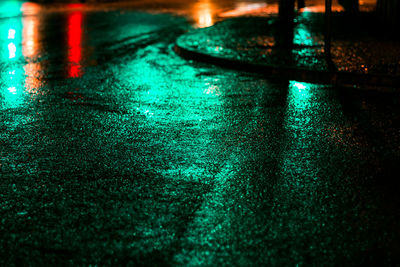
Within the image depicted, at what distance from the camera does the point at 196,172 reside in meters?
4.60

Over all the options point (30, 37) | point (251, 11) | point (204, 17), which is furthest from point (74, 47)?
point (251, 11)

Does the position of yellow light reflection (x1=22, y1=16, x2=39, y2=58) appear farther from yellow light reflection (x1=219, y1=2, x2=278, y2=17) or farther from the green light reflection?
yellow light reflection (x1=219, y1=2, x2=278, y2=17)

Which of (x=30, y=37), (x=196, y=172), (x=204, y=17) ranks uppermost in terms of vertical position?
(x=204, y=17)

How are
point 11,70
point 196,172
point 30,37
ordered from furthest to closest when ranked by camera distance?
point 30,37 → point 11,70 → point 196,172

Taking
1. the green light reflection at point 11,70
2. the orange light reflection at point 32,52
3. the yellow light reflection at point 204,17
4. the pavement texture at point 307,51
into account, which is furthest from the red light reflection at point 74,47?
the yellow light reflection at point 204,17

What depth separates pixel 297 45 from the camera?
11891 millimetres

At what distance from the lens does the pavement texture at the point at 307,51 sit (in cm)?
873

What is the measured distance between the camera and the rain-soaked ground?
3.29 m

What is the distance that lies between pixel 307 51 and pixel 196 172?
7125 millimetres

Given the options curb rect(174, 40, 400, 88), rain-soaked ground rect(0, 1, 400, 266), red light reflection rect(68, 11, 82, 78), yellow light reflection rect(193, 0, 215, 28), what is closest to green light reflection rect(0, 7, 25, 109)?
rain-soaked ground rect(0, 1, 400, 266)

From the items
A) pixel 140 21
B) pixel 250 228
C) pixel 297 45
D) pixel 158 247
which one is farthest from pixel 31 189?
pixel 140 21

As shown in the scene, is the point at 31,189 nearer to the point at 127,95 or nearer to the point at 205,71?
the point at 127,95

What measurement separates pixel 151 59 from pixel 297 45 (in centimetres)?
347

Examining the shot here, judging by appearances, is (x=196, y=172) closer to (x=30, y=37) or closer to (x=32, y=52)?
(x=32, y=52)
